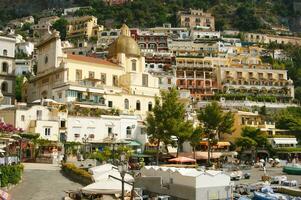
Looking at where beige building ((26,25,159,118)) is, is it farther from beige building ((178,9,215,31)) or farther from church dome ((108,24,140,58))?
beige building ((178,9,215,31))

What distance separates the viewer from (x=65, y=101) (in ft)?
194

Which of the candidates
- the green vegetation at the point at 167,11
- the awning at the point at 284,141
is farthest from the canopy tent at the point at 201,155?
the green vegetation at the point at 167,11

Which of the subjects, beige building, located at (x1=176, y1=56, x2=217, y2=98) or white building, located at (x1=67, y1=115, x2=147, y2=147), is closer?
white building, located at (x1=67, y1=115, x2=147, y2=147)

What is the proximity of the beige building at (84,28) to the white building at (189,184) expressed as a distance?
111656mm

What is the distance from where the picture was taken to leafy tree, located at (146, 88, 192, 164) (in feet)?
169

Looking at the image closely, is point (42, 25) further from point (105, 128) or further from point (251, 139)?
point (251, 139)

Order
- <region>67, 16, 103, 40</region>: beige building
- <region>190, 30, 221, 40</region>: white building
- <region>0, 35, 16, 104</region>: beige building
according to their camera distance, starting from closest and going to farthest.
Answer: <region>0, 35, 16, 104</region>: beige building < <region>190, 30, 221, 40</region>: white building < <region>67, 16, 103, 40</region>: beige building

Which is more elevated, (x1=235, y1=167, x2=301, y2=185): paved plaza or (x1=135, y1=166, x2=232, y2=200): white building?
(x1=135, y1=166, x2=232, y2=200): white building

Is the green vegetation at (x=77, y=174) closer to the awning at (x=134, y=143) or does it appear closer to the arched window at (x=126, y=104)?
the awning at (x=134, y=143)

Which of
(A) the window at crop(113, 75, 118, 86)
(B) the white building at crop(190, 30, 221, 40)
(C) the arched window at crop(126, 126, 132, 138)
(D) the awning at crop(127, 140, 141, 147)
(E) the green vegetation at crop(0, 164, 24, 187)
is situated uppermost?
(B) the white building at crop(190, 30, 221, 40)

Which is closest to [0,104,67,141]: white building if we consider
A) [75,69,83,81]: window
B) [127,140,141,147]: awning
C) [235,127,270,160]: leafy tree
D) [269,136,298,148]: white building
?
[127,140,141,147]: awning

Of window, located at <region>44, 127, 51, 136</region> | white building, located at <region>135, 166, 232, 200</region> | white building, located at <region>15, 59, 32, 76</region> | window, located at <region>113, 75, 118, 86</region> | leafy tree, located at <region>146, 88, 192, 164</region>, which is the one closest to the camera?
white building, located at <region>135, 166, 232, 200</region>

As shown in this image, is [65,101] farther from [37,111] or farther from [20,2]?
[20,2]

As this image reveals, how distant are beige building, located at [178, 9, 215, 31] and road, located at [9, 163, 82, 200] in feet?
410
